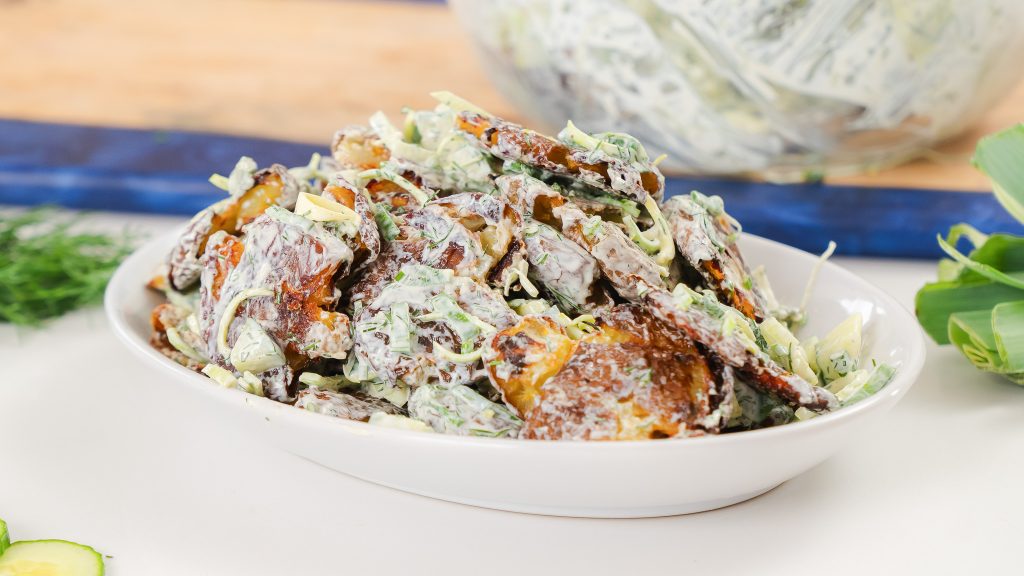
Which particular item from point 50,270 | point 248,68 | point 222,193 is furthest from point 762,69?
point 248,68

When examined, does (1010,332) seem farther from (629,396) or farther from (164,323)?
(164,323)

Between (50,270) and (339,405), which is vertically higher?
(339,405)

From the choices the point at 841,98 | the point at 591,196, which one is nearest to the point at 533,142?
the point at 591,196

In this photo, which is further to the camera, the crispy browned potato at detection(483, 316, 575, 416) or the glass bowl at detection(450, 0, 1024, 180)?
the glass bowl at detection(450, 0, 1024, 180)

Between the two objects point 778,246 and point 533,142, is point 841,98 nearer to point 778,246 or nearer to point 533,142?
point 778,246

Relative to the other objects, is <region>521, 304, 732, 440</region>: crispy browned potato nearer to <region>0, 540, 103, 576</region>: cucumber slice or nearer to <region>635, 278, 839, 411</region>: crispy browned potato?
<region>635, 278, 839, 411</region>: crispy browned potato

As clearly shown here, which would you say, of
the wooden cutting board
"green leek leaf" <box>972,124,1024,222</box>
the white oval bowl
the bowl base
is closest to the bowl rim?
the white oval bowl

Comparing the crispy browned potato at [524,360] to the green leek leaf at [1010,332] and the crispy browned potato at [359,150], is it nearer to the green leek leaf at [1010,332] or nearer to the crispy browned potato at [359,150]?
the crispy browned potato at [359,150]
